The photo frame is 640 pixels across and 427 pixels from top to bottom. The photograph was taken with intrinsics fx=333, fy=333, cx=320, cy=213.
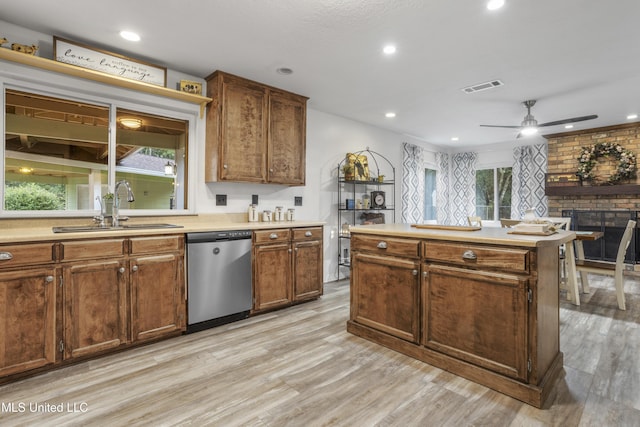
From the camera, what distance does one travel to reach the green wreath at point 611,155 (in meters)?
5.44

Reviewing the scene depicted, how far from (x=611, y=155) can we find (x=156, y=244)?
23.0ft

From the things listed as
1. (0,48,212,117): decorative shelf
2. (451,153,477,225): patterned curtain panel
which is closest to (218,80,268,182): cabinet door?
(0,48,212,117): decorative shelf

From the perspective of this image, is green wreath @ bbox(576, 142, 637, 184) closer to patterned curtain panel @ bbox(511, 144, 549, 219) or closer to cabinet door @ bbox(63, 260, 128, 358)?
patterned curtain panel @ bbox(511, 144, 549, 219)

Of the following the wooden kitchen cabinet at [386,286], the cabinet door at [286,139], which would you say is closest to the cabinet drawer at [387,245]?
the wooden kitchen cabinet at [386,286]

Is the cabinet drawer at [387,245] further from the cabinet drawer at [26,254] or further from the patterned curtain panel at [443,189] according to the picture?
the patterned curtain panel at [443,189]

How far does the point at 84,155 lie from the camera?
9.82 ft

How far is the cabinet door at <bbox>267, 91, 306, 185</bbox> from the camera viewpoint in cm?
384

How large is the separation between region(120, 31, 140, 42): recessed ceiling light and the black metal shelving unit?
9.86ft

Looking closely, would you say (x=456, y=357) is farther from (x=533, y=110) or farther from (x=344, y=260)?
(x=533, y=110)

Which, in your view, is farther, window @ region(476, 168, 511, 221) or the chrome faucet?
window @ region(476, 168, 511, 221)

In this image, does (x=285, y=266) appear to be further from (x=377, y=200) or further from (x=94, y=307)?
(x=377, y=200)

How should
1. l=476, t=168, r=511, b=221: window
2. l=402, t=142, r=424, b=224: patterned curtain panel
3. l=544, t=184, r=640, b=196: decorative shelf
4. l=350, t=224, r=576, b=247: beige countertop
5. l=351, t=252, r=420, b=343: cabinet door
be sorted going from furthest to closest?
1. l=476, t=168, r=511, b=221: window
2. l=402, t=142, r=424, b=224: patterned curtain panel
3. l=544, t=184, r=640, b=196: decorative shelf
4. l=351, t=252, r=420, b=343: cabinet door
5. l=350, t=224, r=576, b=247: beige countertop

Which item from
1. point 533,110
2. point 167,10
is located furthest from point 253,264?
point 533,110

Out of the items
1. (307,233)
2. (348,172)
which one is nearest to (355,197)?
(348,172)
